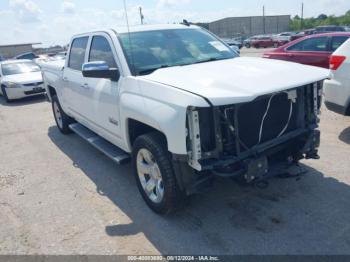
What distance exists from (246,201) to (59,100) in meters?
4.40

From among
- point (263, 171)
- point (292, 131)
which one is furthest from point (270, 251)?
point (292, 131)

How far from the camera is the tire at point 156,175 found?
10.8 ft

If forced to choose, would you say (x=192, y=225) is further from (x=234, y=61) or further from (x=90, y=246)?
(x=234, y=61)

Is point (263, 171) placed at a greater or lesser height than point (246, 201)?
greater

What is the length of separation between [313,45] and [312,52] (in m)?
0.23

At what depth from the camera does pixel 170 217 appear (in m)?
3.68

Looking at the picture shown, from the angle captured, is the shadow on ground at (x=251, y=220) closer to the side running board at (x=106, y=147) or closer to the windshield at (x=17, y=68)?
the side running board at (x=106, y=147)

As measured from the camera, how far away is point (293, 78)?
3.28 m

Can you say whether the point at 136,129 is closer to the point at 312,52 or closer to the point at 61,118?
the point at 61,118

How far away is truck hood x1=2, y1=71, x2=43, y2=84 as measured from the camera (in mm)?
12116

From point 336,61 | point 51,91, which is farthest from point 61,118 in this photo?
point 336,61

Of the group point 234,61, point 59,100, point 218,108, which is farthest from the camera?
point 59,100

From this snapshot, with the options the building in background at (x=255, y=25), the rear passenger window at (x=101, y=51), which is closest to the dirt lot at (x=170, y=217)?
the rear passenger window at (x=101, y=51)

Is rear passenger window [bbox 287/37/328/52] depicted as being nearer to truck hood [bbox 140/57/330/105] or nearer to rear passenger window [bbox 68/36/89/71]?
truck hood [bbox 140/57/330/105]
